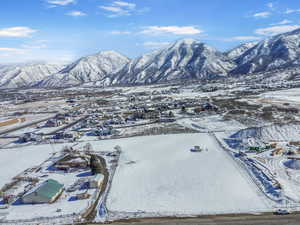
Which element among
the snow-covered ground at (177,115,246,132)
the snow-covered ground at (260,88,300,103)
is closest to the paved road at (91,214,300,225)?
the snow-covered ground at (177,115,246,132)

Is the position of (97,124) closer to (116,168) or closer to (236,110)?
(116,168)

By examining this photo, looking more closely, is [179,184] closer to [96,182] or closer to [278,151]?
[96,182]

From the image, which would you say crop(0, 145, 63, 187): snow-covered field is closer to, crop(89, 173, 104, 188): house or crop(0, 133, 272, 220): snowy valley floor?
crop(0, 133, 272, 220): snowy valley floor

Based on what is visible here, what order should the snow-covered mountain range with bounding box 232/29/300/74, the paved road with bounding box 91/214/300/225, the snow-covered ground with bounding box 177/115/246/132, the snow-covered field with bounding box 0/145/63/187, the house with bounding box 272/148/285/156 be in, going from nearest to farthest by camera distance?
the paved road with bounding box 91/214/300/225 → the house with bounding box 272/148/285/156 → the snow-covered field with bounding box 0/145/63/187 → the snow-covered ground with bounding box 177/115/246/132 → the snow-covered mountain range with bounding box 232/29/300/74

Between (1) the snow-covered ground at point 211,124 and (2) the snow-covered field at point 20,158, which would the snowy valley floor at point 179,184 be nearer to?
(1) the snow-covered ground at point 211,124

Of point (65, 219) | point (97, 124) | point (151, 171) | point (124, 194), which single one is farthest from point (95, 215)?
point (97, 124)

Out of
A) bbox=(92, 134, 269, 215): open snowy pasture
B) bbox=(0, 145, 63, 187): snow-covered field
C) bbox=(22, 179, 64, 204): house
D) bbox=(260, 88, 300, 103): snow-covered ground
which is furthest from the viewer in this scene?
bbox=(260, 88, 300, 103): snow-covered ground
